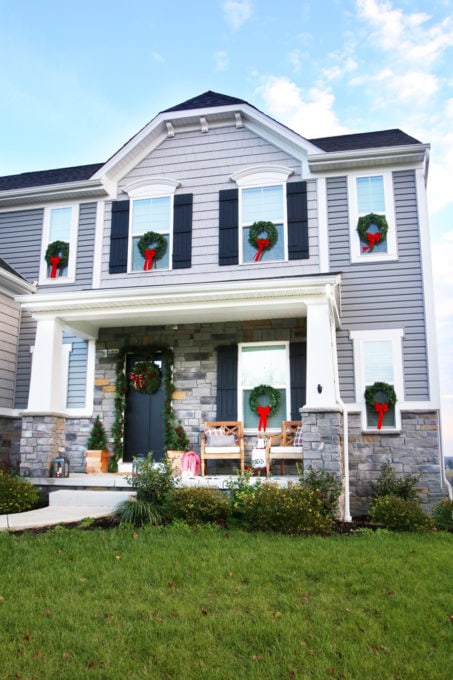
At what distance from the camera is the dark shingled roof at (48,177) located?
460 inches

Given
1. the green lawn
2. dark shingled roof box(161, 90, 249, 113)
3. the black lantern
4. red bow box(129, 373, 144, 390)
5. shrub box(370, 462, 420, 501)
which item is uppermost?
dark shingled roof box(161, 90, 249, 113)

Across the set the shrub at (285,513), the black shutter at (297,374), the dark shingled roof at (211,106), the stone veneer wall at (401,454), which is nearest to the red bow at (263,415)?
the black shutter at (297,374)

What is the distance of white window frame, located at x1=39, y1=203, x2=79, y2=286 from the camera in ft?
35.8

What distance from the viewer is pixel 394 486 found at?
28.3 ft

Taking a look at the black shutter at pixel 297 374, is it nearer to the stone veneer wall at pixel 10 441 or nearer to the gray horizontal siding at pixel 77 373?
the gray horizontal siding at pixel 77 373

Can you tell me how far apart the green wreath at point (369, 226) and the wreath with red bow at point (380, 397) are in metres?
2.35

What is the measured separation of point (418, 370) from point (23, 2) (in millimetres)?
9172

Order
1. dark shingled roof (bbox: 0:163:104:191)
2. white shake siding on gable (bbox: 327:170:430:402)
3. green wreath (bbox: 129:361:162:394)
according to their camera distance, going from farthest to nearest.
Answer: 1. dark shingled roof (bbox: 0:163:104:191)
2. green wreath (bbox: 129:361:162:394)
3. white shake siding on gable (bbox: 327:170:430:402)

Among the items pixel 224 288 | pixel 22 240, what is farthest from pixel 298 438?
pixel 22 240

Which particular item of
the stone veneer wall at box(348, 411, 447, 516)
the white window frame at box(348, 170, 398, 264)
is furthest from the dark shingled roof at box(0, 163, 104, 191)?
the stone veneer wall at box(348, 411, 447, 516)

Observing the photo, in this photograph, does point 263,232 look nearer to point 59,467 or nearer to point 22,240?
point 22,240

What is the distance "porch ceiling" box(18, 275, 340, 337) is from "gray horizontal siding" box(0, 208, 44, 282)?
238 cm

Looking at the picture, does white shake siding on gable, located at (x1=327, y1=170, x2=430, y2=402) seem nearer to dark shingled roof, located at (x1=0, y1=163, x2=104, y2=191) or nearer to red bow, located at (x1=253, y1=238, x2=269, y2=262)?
red bow, located at (x1=253, y1=238, x2=269, y2=262)

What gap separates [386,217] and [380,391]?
9.83 feet
